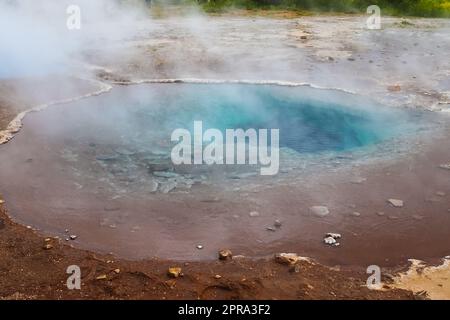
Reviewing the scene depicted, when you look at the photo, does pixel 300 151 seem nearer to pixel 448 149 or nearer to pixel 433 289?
pixel 448 149

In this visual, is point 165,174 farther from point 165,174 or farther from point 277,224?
point 277,224

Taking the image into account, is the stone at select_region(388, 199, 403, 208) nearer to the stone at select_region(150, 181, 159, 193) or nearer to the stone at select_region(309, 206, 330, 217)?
the stone at select_region(309, 206, 330, 217)

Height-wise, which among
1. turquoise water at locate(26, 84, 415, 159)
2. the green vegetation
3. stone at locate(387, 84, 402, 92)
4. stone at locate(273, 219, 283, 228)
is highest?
the green vegetation

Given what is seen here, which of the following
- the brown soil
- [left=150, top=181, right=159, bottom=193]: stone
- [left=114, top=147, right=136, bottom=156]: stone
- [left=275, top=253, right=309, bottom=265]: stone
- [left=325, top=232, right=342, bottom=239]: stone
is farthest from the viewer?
[left=114, top=147, right=136, bottom=156]: stone

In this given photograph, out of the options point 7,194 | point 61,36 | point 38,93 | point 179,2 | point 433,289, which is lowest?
point 433,289

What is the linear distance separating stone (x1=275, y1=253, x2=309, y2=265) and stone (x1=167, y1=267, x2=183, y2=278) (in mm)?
982

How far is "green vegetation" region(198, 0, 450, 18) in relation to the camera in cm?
1878

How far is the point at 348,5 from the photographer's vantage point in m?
19.3

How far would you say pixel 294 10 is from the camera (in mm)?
19422

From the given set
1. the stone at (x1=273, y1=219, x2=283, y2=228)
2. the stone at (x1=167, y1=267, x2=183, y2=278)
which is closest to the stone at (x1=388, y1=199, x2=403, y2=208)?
the stone at (x1=273, y1=219, x2=283, y2=228)

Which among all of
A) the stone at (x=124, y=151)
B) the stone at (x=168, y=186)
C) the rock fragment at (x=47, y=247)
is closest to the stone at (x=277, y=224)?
the stone at (x=168, y=186)

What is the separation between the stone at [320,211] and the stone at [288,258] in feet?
3.04
